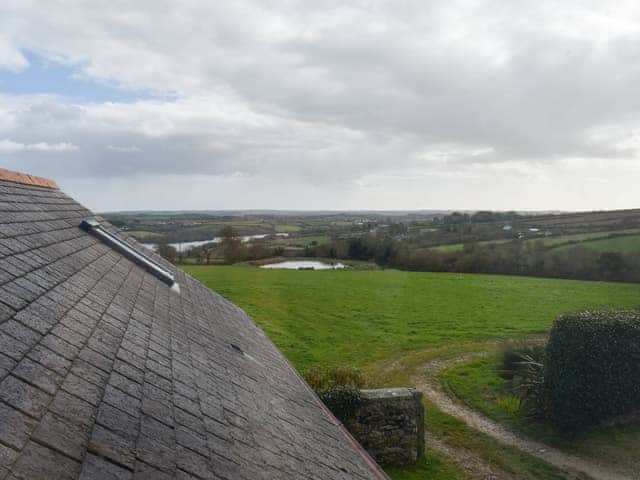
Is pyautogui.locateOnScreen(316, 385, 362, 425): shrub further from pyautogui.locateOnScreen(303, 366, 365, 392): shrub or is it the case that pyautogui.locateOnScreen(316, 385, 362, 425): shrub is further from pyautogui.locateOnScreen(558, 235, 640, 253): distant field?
pyautogui.locateOnScreen(558, 235, 640, 253): distant field

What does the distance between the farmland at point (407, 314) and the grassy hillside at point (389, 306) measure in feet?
0.21

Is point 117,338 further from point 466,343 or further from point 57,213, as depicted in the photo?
point 466,343

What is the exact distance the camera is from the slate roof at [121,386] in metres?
2.84

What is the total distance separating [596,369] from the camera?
13.4 m

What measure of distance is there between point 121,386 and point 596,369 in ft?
46.0

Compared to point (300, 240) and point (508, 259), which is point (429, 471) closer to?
point (508, 259)

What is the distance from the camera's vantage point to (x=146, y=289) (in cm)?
797

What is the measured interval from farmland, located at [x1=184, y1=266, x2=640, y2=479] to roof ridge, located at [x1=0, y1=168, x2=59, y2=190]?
1127 cm

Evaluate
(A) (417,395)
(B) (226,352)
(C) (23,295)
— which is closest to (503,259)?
(A) (417,395)

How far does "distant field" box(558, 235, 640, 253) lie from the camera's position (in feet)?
133

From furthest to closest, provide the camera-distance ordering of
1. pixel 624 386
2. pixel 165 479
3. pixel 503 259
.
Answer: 1. pixel 503 259
2. pixel 624 386
3. pixel 165 479

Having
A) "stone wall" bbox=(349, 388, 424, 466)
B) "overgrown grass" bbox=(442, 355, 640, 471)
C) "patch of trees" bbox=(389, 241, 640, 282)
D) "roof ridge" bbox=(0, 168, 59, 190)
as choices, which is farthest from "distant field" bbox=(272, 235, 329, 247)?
"roof ridge" bbox=(0, 168, 59, 190)

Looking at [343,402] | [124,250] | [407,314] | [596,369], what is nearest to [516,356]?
[596,369]

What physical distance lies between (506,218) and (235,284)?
171 ft
